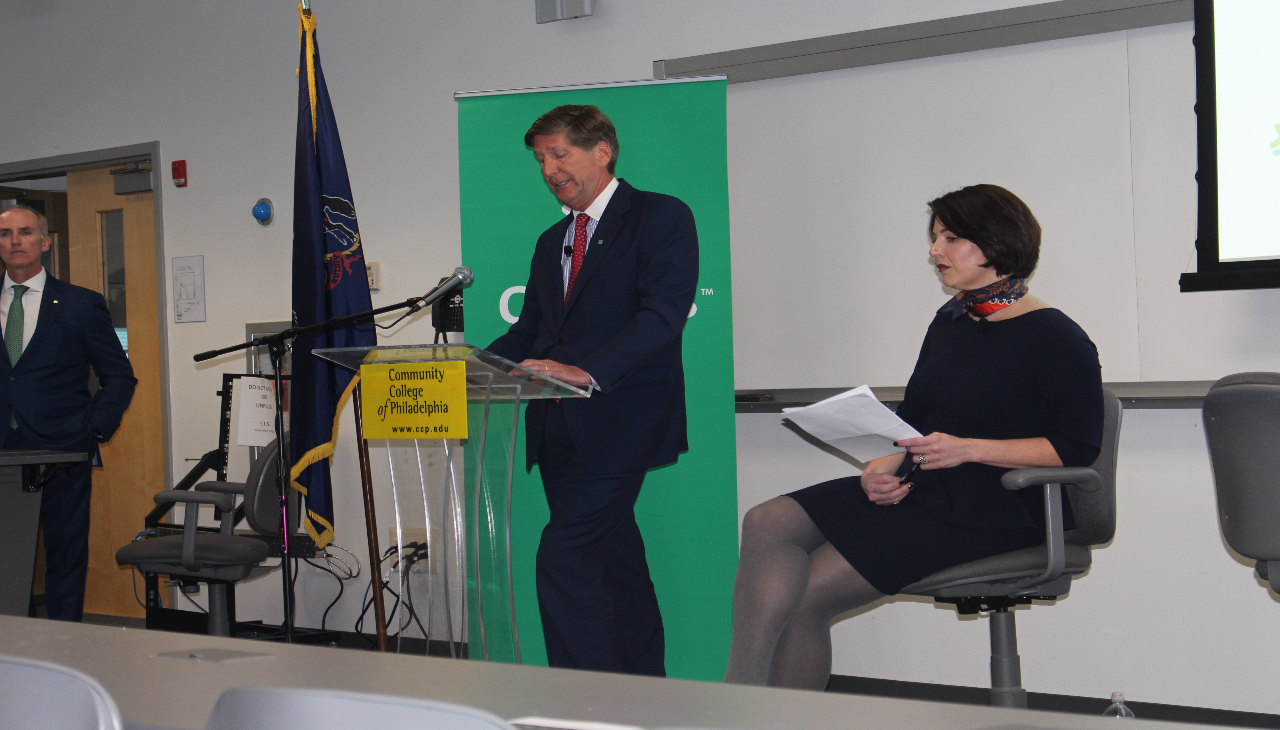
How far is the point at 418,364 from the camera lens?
181 centimetres

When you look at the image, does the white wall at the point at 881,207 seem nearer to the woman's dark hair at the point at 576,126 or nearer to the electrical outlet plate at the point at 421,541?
the woman's dark hair at the point at 576,126

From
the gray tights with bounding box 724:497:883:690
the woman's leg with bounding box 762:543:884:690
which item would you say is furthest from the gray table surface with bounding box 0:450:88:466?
the woman's leg with bounding box 762:543:884:690

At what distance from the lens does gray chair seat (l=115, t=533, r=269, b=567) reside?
3318 millimetres

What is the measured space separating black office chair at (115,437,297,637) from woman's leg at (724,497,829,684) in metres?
1.96

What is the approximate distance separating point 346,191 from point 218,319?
1.44 metres

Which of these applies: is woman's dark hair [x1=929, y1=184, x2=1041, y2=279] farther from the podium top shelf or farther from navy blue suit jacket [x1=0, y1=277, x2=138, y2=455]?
navy blue suit jacket [x1=0, y1=277, x2=138, y2=455]

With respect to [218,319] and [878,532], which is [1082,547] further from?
[218,319]

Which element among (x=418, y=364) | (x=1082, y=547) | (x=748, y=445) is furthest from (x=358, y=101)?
(x=1082, y=547)

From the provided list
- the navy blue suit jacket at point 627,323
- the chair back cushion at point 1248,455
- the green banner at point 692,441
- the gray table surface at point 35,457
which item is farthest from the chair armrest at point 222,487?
the chair back cushion at point 1248,455

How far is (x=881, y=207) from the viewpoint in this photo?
10.3 feet

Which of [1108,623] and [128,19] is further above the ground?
[128,19]

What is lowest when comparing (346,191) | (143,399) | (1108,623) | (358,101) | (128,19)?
(1108,623)

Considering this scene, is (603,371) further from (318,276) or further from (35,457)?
(35,457)

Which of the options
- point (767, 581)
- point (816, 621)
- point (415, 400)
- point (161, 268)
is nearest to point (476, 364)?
point (415, 400)
